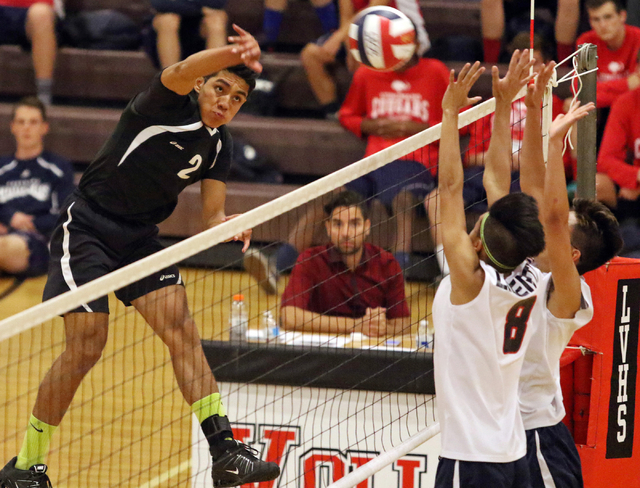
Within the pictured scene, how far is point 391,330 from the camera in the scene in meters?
5.21

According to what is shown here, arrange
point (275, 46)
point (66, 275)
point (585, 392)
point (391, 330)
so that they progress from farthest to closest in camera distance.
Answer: point (275, 46)
point (391, 330)
point (585, 392)
point (66, 275)

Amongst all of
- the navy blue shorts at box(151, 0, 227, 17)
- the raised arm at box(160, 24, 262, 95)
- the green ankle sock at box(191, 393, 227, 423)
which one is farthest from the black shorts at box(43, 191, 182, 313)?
the navy blue shorts at box(151, 0, 227, 17)

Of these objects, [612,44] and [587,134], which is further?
[612,44]

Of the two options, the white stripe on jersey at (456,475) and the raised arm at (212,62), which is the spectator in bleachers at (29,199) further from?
the white stripe on jersey at (456,475)

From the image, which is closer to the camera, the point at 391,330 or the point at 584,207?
the point at 584,207

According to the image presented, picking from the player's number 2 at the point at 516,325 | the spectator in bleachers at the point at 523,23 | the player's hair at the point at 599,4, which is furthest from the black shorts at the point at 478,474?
the spectator in bleachers at the point at 523,23

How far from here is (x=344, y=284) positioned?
5.63m

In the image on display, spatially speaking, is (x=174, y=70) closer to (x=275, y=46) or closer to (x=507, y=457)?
(x=507, y=457)

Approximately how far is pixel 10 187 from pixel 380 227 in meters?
3.24

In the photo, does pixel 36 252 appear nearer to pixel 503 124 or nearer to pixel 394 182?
pixel 394 182

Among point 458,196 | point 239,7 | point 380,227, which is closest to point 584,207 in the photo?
point 458,196

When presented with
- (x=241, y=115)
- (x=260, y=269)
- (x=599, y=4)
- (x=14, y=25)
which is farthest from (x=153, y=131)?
(x=14, y=25)

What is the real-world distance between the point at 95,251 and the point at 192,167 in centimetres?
55

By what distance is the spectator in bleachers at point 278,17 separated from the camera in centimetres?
870
